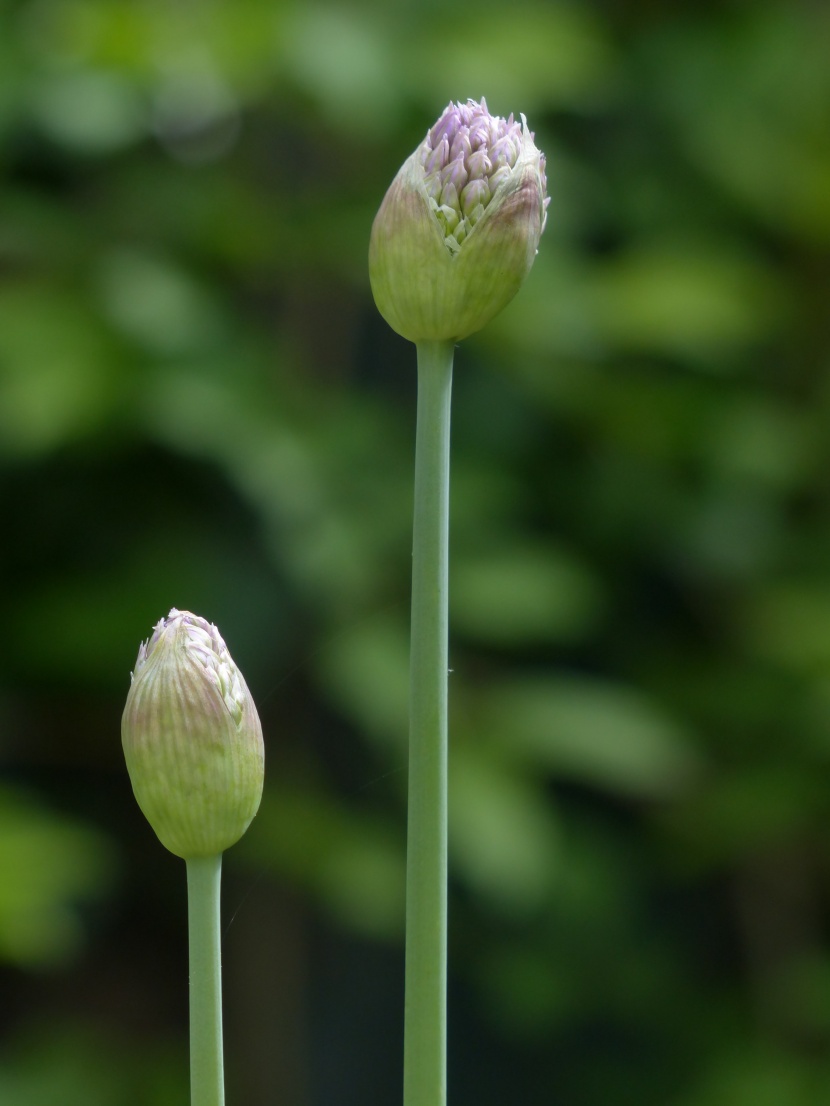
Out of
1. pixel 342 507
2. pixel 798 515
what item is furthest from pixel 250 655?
pixel 798 515

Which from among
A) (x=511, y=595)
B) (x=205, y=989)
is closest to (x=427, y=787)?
(x=205, y=989)

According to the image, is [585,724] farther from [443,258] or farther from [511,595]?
[443,258]

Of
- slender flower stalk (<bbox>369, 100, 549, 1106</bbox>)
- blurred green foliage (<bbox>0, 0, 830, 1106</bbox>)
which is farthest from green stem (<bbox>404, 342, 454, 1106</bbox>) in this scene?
blurred green foliage (<bbox>0, 0, 830, 1106</bbox>)

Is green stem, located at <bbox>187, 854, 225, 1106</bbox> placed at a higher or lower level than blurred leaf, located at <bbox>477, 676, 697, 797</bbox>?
lower

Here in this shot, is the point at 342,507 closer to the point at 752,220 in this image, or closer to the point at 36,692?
the point at 36,692

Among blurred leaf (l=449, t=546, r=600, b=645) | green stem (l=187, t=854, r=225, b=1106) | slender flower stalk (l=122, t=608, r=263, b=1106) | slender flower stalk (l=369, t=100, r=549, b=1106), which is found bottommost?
green stem (l=187, t=854, r=225, b=1106)

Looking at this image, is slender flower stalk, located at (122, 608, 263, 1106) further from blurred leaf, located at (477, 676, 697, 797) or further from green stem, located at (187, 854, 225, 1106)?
blurred leaf, located at (477, 676, 697, 797)

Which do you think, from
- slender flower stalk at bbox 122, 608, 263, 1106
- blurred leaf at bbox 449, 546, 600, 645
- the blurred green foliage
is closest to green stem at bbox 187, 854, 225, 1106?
slender flower stalk at bbox 122, 608, 263, 1106

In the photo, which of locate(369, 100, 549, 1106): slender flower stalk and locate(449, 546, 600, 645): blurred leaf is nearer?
locate(369, 100, 549, 1106): slender flower stalk
